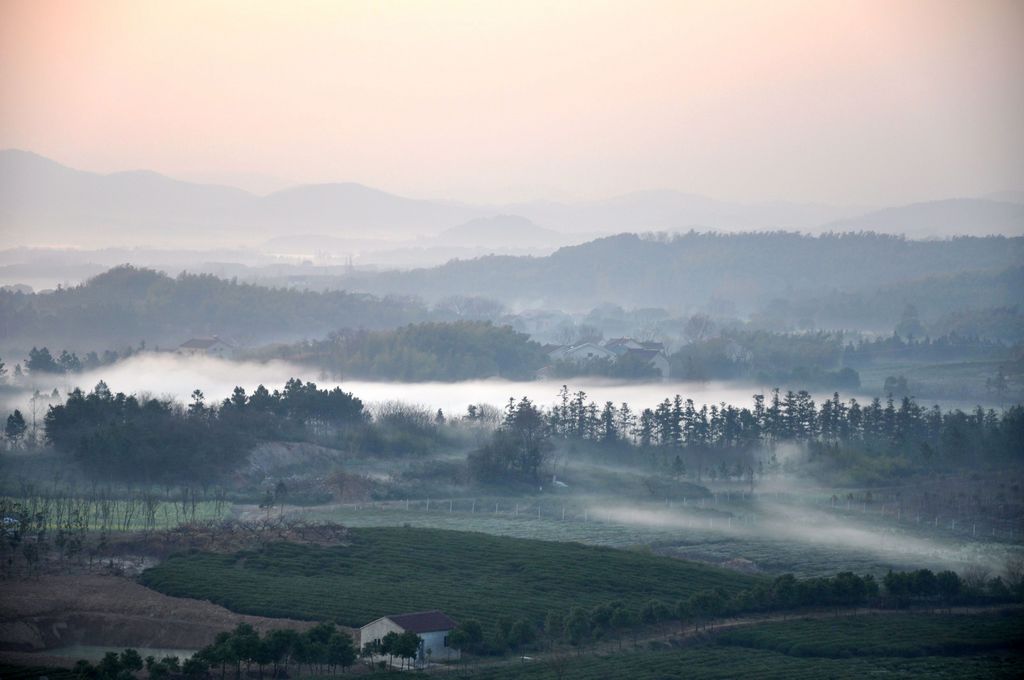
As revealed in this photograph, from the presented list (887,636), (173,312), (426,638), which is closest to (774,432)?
(887,636)

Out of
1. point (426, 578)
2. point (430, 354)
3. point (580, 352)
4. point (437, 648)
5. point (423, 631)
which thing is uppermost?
point (580, 352)

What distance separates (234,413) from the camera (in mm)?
58469

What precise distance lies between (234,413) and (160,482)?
702cm

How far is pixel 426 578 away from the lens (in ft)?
128

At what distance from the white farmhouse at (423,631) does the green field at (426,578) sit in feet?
3.15

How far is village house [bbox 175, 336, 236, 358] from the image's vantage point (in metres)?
91.4

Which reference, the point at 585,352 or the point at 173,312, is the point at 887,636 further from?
the point at 173,312

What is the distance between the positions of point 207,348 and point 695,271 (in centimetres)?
10430

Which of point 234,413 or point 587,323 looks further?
point 587,323

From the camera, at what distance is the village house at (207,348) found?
91438 millimetres

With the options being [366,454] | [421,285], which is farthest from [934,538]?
[421,285]

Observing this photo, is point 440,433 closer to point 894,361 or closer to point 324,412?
point 324,412

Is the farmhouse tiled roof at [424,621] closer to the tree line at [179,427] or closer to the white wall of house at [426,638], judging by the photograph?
the white wall of house at [426,638]

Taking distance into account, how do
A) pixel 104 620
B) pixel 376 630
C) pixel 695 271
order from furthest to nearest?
pixel 695 271 → pixel 104 620 → pixel 376 630
